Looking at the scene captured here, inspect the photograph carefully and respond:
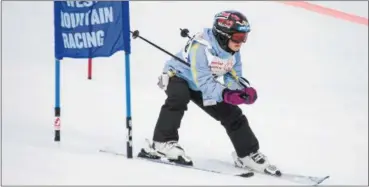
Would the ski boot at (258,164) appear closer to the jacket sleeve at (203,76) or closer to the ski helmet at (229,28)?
the jacket sleeve at (203,76)

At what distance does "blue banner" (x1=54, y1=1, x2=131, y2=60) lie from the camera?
510cm

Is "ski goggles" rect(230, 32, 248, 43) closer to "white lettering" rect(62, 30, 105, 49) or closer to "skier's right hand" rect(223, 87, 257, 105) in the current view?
"skier's right hand" rect(223, 87, 257, 105)

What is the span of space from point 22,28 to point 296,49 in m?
4.52

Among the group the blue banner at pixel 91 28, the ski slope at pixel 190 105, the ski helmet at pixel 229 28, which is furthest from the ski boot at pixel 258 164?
the blue banner at pixel 91 28

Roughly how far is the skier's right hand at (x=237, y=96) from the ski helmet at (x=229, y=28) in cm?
41

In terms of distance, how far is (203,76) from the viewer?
4.96 metres

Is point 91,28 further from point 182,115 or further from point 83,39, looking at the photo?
point 182,115

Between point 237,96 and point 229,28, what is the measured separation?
1.76ft

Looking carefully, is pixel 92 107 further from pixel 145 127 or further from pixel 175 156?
pixel 175 156

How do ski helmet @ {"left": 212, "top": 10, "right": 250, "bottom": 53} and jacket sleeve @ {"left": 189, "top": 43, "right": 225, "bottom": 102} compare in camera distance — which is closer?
jacket sleeve @ {"left": 189, "top": 43, "right": 225, "bottom": 102}

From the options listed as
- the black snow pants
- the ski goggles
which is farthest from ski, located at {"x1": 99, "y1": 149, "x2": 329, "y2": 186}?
the ski goggles

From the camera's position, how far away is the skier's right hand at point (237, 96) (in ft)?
16.0

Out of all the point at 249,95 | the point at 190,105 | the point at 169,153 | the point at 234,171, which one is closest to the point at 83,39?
the point at 169,153

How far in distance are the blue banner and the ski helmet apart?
0.67m
